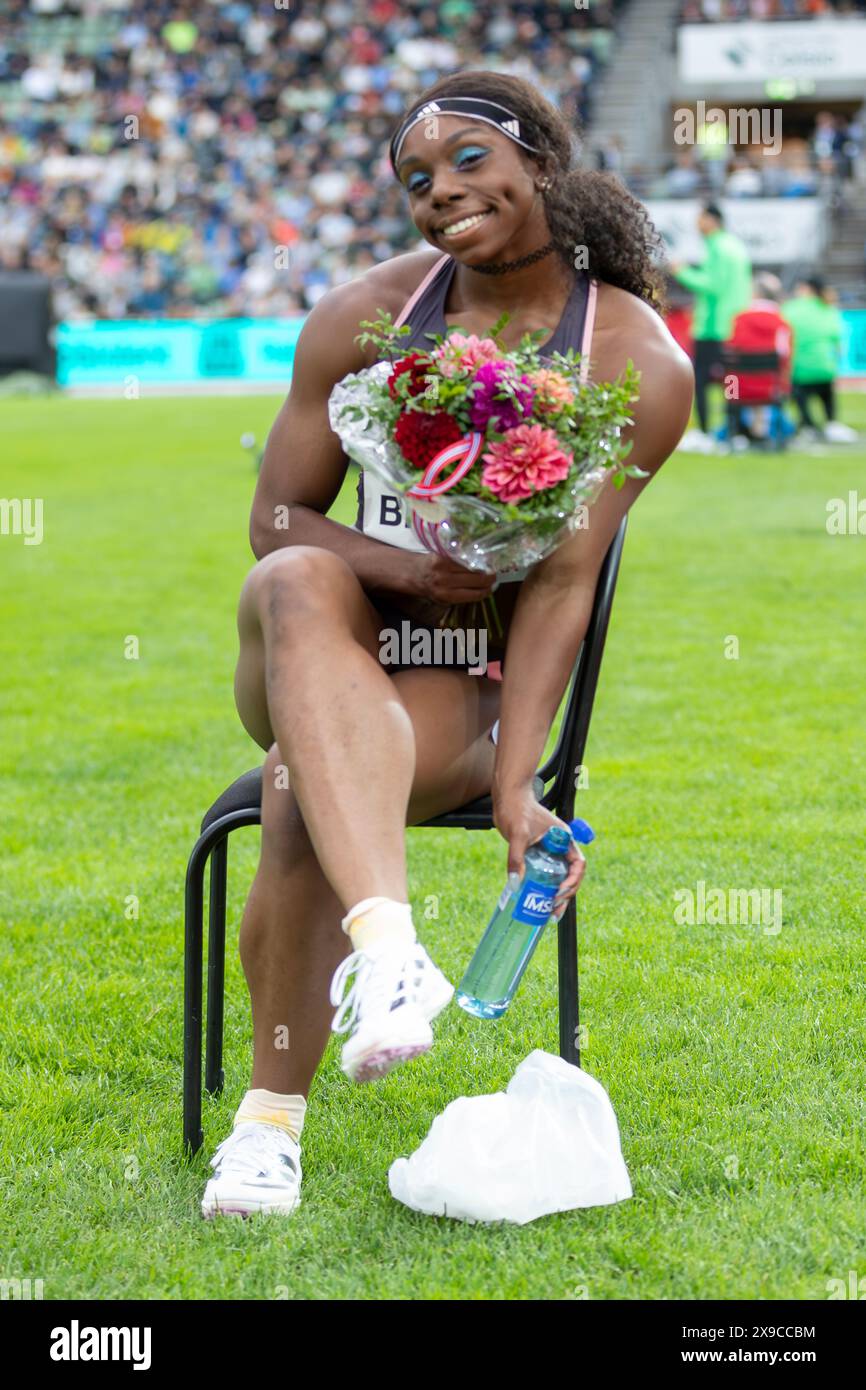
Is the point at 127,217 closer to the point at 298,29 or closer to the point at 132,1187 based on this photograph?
the point at 298,29

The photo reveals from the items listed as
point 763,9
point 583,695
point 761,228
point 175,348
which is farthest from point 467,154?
point 763,9

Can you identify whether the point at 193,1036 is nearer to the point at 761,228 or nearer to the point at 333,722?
the point at 333,722

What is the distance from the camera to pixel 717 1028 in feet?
11.1

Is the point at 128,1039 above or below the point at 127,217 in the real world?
above

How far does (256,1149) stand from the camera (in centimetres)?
269

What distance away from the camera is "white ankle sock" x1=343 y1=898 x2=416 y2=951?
240cm

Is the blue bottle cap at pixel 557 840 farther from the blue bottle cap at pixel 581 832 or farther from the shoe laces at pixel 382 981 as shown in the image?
the shoe laces at pixel 382 981

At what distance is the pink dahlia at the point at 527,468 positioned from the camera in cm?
248

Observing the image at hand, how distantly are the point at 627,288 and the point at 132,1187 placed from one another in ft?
5.95

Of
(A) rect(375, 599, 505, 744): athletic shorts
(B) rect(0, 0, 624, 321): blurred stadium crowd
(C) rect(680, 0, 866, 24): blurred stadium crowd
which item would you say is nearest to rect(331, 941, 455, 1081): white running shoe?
(A) rect(375, 599, 505, 744): athletic shorts

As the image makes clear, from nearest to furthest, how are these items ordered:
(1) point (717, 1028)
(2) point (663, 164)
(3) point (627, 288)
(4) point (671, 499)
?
(3) point (627, 288) → (1) point (717, 1028) → (4) point (671, 499) → (2) point (663, 164)

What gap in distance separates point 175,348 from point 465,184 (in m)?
23.3

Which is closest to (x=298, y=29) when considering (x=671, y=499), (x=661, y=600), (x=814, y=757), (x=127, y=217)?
(x=127, y=217)

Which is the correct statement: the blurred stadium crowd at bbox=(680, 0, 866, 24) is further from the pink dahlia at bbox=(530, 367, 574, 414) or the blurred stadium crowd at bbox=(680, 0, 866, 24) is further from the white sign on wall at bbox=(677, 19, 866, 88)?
the pink dahlia at bbox=(530, 367, 574, 414)
